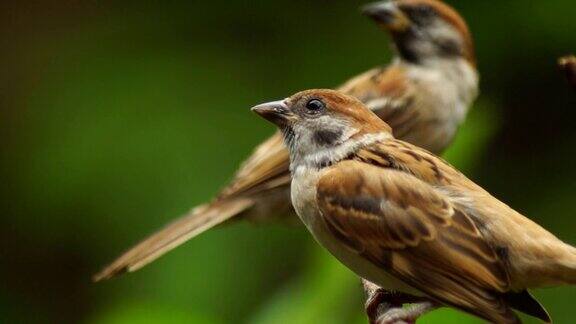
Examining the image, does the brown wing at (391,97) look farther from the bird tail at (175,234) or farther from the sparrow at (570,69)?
the sparrow at (570,69)

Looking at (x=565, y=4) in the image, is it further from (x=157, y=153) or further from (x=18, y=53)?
(x=18, y=53)

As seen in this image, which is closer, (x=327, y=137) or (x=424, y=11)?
(x=327, y=137)

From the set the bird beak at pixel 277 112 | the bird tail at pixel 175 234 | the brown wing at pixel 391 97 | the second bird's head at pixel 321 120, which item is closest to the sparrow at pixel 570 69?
the second bird's head at pixel 321 120

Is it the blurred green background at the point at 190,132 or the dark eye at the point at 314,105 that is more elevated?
the dark eye at the point at 314,105

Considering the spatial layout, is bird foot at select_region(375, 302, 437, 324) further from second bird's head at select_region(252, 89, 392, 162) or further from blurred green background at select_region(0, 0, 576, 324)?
blurred green background at select_region(0, 0, 576, 324)

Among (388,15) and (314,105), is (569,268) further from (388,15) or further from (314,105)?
(388,15)

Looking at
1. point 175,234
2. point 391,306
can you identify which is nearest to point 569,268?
point 391,306
